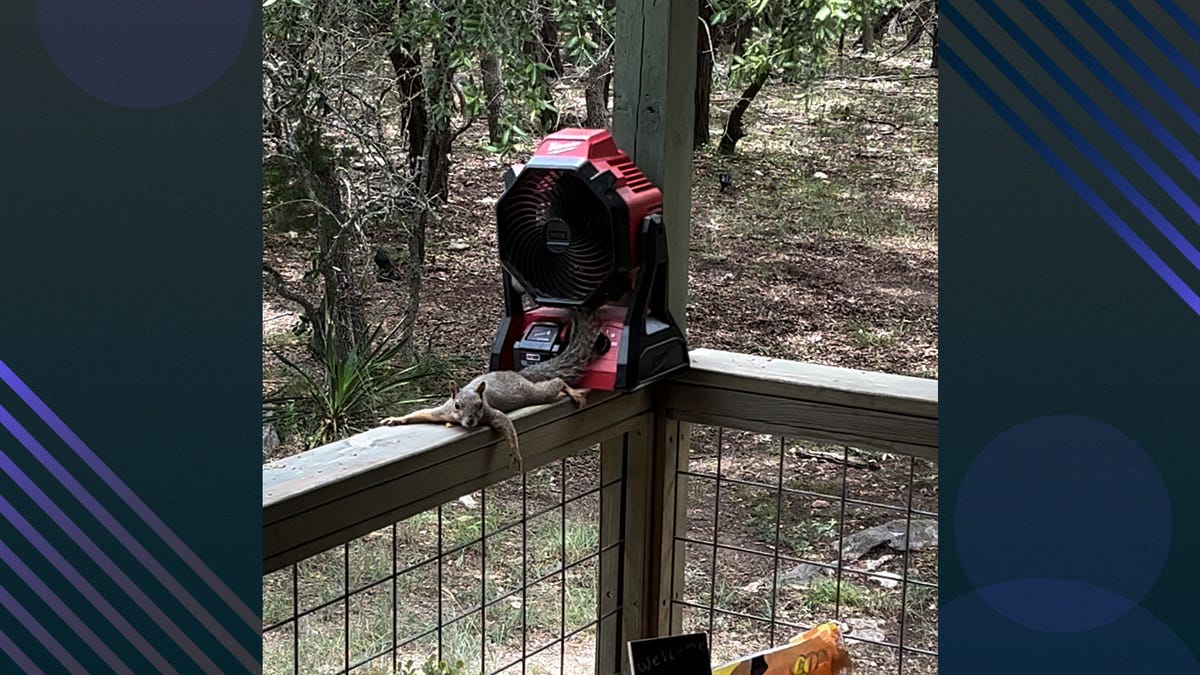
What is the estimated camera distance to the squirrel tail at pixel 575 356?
2209 mm

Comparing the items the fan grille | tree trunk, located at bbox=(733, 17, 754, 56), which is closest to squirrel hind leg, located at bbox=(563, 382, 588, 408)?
the fan grille

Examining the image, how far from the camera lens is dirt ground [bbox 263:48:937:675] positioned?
4.88m

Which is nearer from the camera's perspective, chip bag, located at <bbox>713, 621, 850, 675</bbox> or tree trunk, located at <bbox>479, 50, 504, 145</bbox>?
chip bag, located at <bbox>713, 621, 850, 675</bbox>
